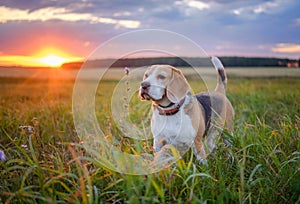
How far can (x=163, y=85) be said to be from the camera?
3949mm

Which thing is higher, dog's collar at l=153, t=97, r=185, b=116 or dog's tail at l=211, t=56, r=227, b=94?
dog's tail at l=211, t=56, r=227, b=94

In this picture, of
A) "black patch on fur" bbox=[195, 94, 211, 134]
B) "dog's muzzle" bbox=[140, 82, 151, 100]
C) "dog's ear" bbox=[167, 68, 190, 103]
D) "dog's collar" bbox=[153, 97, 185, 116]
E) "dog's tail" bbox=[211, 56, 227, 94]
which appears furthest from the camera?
"dog's tail" bbox=[211, 56, 227, 94]

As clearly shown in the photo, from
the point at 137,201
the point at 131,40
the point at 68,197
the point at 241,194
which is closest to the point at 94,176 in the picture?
the point at 68,197

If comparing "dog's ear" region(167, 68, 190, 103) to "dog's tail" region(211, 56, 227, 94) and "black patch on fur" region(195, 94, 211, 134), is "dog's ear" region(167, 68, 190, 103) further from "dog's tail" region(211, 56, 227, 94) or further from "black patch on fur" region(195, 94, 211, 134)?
"dog's tail" region(211, 56, 227, 94)

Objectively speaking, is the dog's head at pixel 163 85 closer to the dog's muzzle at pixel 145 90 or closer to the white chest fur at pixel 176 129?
the dog's muzzle at pixel 145 90

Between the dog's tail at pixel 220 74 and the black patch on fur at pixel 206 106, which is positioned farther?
the dog's tail at pixel 220 74

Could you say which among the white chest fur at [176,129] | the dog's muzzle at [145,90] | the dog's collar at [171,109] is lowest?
the white chest fur at [176,129]

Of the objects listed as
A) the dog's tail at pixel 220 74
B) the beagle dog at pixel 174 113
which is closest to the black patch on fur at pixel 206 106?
the beagle dog at pixel 174 113

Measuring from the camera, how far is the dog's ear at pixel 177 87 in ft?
13.2

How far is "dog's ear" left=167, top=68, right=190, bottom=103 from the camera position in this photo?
4.02m

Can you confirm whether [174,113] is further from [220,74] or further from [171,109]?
[220,74]

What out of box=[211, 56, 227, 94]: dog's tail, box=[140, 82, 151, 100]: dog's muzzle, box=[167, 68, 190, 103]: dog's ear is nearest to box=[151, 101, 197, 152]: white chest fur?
box=[167, 68, 190, 103]: dog's ear

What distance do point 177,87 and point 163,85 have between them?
217mm

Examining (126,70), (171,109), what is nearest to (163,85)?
(171,109)
